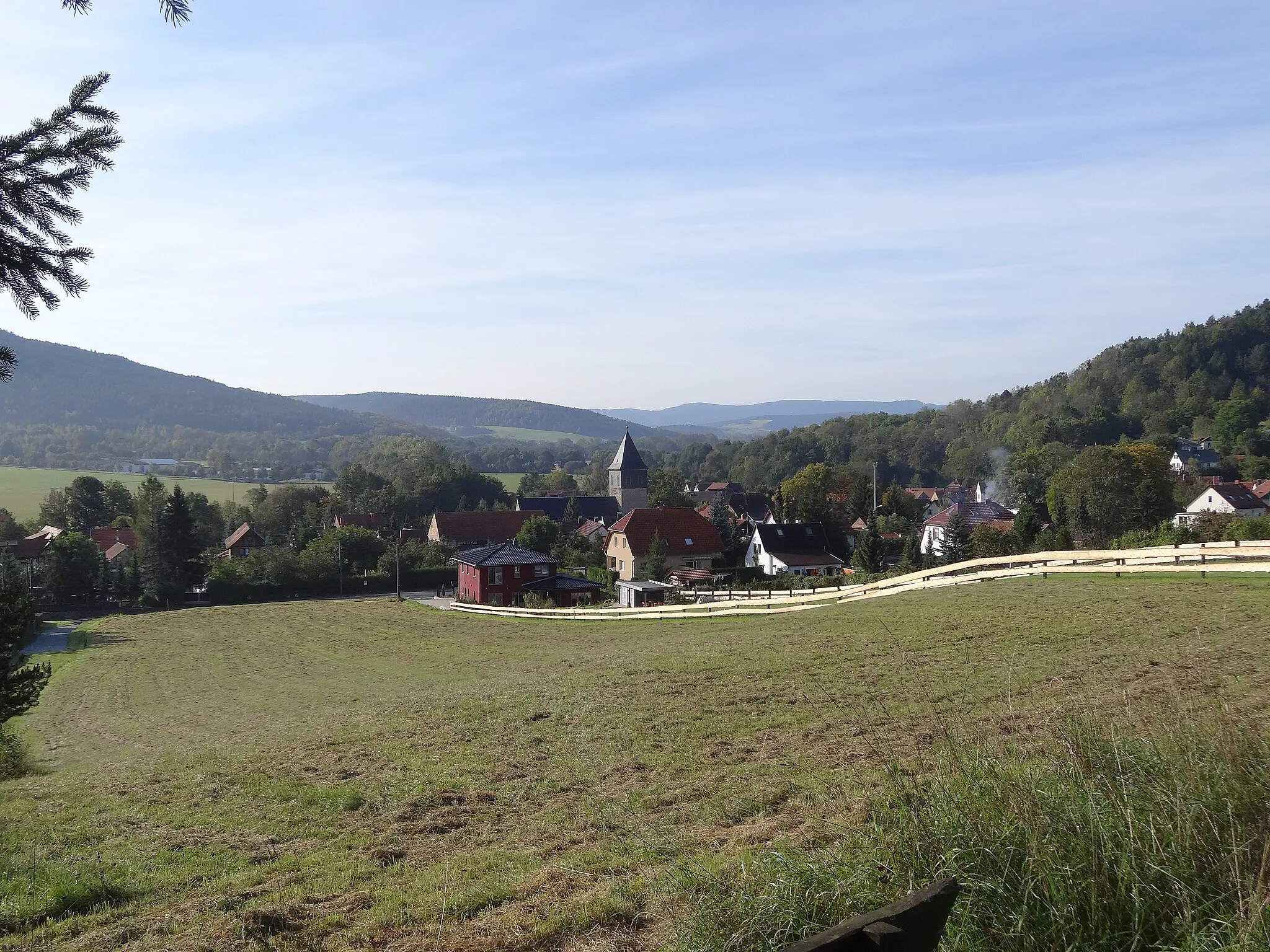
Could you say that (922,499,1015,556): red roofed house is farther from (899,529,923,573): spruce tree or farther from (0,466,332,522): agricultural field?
(0,466,332,522): agricultural field

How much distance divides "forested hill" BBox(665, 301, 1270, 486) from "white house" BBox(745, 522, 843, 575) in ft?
128

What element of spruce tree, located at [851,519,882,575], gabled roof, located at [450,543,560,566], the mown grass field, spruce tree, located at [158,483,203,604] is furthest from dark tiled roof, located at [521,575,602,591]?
spruce tree, located at [158,483,203,604]

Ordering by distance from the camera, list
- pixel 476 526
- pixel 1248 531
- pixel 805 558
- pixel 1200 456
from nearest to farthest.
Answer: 1. pixel 1248 531
2. pixel 805 558
3. pixel 476 526
4. pixel 1200 456

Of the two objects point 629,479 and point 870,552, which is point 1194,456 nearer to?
point 629,479

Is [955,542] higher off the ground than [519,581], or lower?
higher

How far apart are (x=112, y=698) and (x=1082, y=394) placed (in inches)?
5438

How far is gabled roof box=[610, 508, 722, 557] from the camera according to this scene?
59.4m

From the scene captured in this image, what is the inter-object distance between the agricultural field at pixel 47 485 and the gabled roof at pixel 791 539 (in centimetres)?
7938

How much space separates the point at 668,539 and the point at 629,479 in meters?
30.1

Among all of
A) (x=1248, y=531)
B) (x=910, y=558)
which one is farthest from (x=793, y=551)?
(x=1248, y=531)

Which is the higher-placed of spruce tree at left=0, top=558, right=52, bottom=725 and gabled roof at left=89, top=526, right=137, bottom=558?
spruce tree at left=0, top=558, right=52, bottom=725

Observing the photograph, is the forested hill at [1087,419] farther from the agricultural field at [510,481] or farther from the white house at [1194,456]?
the agricultural field at [510,481]

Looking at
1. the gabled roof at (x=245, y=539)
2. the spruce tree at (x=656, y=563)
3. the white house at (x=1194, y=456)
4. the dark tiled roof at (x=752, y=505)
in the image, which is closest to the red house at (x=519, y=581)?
the spruce tree at (x=656, y=563)

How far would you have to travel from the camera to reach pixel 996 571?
99.2 feet
